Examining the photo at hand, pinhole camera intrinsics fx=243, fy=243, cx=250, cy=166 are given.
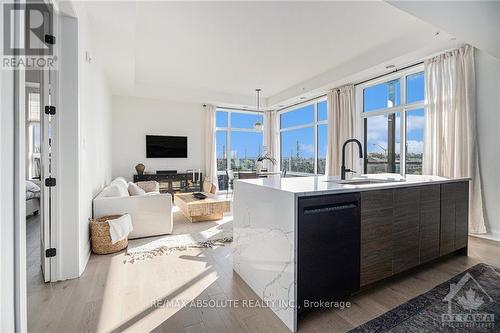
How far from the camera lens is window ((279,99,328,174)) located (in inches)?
265

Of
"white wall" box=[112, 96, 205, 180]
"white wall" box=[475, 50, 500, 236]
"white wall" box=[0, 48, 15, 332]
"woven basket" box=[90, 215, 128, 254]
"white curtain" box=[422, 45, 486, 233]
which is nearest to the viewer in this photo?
"white wall" box=[0, 48, 15, 332]

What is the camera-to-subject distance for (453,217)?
8.19 feet

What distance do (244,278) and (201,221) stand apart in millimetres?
2247

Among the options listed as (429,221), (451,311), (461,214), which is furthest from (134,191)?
(461,214)

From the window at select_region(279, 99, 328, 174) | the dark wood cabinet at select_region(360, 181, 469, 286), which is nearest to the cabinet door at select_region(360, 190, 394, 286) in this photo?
the dark wood cabinet at select_region(360, 181, 469, 286)

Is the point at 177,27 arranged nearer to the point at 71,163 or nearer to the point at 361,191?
the point at 71,163

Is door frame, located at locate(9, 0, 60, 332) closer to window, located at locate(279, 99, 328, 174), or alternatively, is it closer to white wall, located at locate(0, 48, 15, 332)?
white wall, located at locate(0, 48, 15, 332)

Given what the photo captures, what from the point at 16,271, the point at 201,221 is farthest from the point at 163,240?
the point at 16,271

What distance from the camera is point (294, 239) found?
151 centimetres
